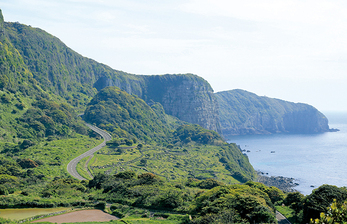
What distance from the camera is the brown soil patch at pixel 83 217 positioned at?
42.9 m

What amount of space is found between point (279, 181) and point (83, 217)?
459 feet

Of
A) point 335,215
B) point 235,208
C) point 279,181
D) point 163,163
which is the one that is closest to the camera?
point 335,215

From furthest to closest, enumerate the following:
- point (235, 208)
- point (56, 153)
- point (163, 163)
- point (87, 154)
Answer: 1. point (163, 163)
2. point (87, 154)
3. point (56, 153)
4. point (235, 208)

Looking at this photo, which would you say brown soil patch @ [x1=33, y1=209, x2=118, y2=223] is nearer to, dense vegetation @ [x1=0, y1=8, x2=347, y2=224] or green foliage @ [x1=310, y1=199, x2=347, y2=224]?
dense vegetation @ [x1=0, y1=8, x2=347, y2=224]

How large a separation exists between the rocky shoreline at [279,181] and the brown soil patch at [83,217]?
400 ft

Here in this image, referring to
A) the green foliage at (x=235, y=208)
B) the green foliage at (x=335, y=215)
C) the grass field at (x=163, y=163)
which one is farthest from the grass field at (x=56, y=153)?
the green foliage at (x=335, y=215)

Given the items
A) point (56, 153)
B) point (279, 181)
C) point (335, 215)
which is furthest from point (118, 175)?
point (279, 181)

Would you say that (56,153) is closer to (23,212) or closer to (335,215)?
(23,212)

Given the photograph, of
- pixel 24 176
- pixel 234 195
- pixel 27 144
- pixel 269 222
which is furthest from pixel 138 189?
pixel 27 144

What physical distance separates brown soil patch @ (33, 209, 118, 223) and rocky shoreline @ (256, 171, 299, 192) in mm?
121871

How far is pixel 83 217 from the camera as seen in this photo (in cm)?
4522

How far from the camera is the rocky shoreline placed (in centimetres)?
15060

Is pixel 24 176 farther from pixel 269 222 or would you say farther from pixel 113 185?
pixel 269 222

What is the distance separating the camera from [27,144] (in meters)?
120
